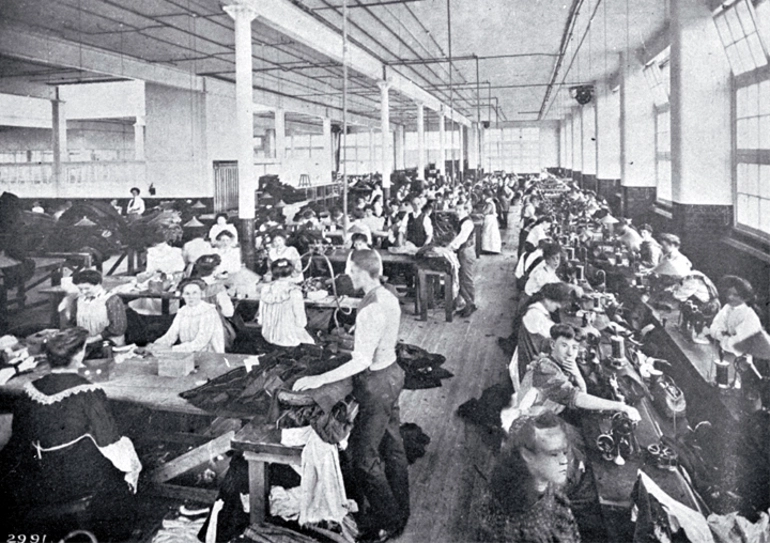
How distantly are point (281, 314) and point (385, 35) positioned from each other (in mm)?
8802

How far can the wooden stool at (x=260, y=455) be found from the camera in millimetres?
3100

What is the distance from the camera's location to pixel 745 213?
27.5 ft

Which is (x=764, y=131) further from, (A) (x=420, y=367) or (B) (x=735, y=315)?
(A) (x=420, y=367)

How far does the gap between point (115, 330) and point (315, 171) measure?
23185 millimetres

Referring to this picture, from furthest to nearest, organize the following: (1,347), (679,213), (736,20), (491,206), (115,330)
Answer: (491,206) < (679,213) < (736,20) < (115,330) < (1,347)

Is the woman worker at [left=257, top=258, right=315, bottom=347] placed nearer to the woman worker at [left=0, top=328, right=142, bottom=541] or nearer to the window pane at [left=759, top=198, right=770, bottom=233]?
the woman worker at [left=0, top=328, right=142, bottom=541]

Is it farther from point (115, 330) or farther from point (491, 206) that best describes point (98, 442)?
point (491, 206)

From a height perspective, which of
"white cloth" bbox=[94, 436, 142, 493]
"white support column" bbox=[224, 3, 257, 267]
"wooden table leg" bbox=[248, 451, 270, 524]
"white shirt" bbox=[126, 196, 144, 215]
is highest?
"white support column" bbox=[224, 3, 257, 267]

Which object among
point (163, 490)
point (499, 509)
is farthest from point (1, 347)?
point (499, 509)

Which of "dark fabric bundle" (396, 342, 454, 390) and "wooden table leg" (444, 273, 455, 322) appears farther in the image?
"wooden table leg" (444, 273, 455, 322)

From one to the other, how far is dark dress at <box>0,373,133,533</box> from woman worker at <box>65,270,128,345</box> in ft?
8.09

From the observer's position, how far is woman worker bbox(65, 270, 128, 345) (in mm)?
5387

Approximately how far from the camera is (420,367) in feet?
19.8

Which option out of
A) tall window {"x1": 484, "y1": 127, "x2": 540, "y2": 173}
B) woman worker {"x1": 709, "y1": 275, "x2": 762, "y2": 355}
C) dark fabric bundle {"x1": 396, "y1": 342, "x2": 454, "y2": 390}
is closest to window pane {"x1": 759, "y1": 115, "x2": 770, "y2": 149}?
woman worker {"x1": 709, "y1": 275, "x2": 762, "y2": 355}
